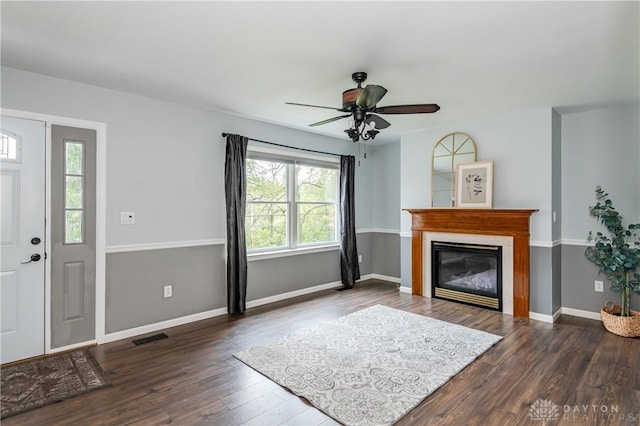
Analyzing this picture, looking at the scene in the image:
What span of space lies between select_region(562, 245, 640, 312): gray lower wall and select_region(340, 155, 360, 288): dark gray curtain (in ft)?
9.49

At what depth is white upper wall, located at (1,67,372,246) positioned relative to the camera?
3180 millimetres

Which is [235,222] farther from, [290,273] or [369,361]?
[369,361]

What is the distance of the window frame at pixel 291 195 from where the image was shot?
470 centimetres

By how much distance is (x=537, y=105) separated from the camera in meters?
3.96

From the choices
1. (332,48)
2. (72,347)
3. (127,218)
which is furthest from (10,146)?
(332,48)

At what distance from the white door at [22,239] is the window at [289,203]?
2195 millimetres

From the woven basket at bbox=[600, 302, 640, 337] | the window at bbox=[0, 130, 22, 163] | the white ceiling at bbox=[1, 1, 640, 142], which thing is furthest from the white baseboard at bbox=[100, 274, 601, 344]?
the white ceiling at bbox=[1, 1, 640, 142]

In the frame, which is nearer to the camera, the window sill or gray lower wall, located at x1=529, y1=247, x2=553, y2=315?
gray lower wall, located at x1=529, y1=247, x2=553, y2=315

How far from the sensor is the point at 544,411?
2.24 meters

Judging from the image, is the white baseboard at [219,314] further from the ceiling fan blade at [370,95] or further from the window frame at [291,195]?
the ceiling fan blade at [370,95]

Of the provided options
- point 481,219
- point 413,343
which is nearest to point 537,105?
point 481,219

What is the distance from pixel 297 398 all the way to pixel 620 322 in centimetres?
343

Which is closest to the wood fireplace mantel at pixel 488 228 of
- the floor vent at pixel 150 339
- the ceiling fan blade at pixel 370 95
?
the ceiling fan blade at pixel 370 95

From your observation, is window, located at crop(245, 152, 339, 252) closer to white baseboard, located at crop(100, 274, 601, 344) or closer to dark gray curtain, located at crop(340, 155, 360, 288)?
dark gray curtain, located at crop(340, 155, 360, 288)
